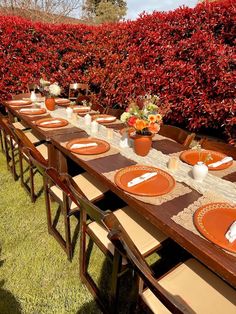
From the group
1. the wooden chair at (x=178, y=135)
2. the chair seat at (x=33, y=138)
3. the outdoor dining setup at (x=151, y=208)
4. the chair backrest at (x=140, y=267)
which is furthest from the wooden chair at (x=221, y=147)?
the chair seat at (x=33, y=138)

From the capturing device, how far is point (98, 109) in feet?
12.8

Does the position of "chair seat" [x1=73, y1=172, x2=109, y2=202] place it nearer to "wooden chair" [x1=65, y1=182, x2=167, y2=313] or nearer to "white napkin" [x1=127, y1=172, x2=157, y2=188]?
"wooden chair" [x1=65, y1=182, x2=167, y2=313]

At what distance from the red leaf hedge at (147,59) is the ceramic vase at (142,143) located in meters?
1.84

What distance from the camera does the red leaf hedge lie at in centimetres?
345

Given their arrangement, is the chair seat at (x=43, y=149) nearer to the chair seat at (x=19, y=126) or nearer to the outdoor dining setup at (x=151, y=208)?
the outdoor dining setup at (x=151, y=208)

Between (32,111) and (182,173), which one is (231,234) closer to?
(182,173)

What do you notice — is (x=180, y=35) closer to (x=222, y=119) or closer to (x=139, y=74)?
(x=139, y=74)

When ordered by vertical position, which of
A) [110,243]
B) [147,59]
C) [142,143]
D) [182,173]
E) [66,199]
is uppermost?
[147,59]

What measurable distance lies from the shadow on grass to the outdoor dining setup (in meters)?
0.49

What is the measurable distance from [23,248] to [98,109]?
239 centimetres

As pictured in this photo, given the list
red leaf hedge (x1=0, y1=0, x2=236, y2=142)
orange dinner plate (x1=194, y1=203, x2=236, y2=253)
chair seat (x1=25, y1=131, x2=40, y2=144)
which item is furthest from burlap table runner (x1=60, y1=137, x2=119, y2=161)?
red leaf hedge (x1=0, y1=0, x2=236, y2=142)

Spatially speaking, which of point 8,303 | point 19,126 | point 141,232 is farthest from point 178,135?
point 19,126

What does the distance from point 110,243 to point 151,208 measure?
17.7 inches

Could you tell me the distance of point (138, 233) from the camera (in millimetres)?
1683
